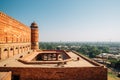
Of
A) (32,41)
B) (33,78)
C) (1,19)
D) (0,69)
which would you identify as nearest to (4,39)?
(1,19)

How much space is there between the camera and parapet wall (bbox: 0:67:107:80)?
11492mm

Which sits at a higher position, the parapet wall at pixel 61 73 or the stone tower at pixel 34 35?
the stone tower at pixel 34 35

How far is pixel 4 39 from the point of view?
16500mm

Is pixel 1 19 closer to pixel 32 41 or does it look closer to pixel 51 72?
pixel 51 72

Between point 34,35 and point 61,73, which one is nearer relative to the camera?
point 61,73

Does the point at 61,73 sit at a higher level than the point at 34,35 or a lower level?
lower

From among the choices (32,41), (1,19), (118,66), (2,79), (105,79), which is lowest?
(118,66)

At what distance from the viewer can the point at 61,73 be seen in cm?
1150

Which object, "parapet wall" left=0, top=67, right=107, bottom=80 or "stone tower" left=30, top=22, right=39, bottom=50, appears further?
"stone tower" left=30, top=22, right=39, bottom=50

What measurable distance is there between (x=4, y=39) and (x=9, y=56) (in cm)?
295

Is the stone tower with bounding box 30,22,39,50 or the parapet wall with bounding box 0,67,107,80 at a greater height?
the stone tower with bounding box 30,22,39,50

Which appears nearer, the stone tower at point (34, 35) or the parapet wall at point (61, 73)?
the parapet wall at point (61, 73)

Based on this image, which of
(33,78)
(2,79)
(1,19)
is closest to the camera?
(2,79)

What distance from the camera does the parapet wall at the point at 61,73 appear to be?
11.5 meters
